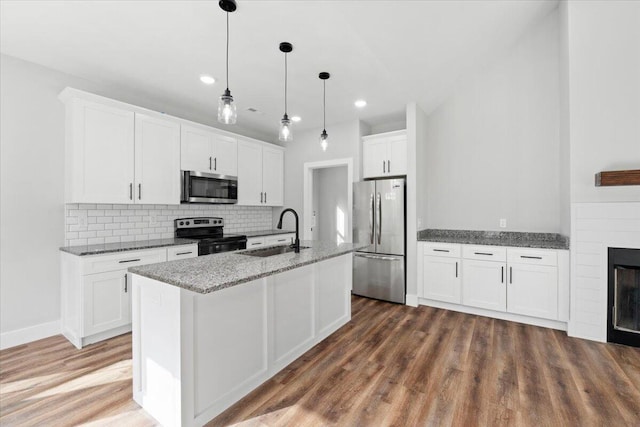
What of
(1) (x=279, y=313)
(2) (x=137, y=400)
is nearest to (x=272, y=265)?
(1) (x=279, y=313)

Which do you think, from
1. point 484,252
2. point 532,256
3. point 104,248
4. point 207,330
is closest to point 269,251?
point 207,330

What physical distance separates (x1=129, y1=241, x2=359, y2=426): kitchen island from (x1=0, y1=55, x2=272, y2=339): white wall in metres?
1.91

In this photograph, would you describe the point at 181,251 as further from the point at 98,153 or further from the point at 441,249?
the point at 441,249

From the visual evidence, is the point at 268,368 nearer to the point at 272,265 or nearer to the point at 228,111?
the point at 272,265

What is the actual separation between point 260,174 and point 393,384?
3.78 meters

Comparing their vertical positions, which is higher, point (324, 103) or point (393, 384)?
point (324, 103)

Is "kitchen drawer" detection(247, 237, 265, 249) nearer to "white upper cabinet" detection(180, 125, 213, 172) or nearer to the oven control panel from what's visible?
the oven control panel

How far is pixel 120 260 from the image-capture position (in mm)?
2945

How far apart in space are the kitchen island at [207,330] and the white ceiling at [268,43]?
6.33 ft

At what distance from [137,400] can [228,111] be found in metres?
2.07

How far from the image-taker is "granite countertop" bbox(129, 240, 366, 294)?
5.00 ft

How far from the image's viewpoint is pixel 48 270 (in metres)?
2.99

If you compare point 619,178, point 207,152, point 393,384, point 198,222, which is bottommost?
point 393,384

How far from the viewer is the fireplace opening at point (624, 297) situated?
2.77 m
